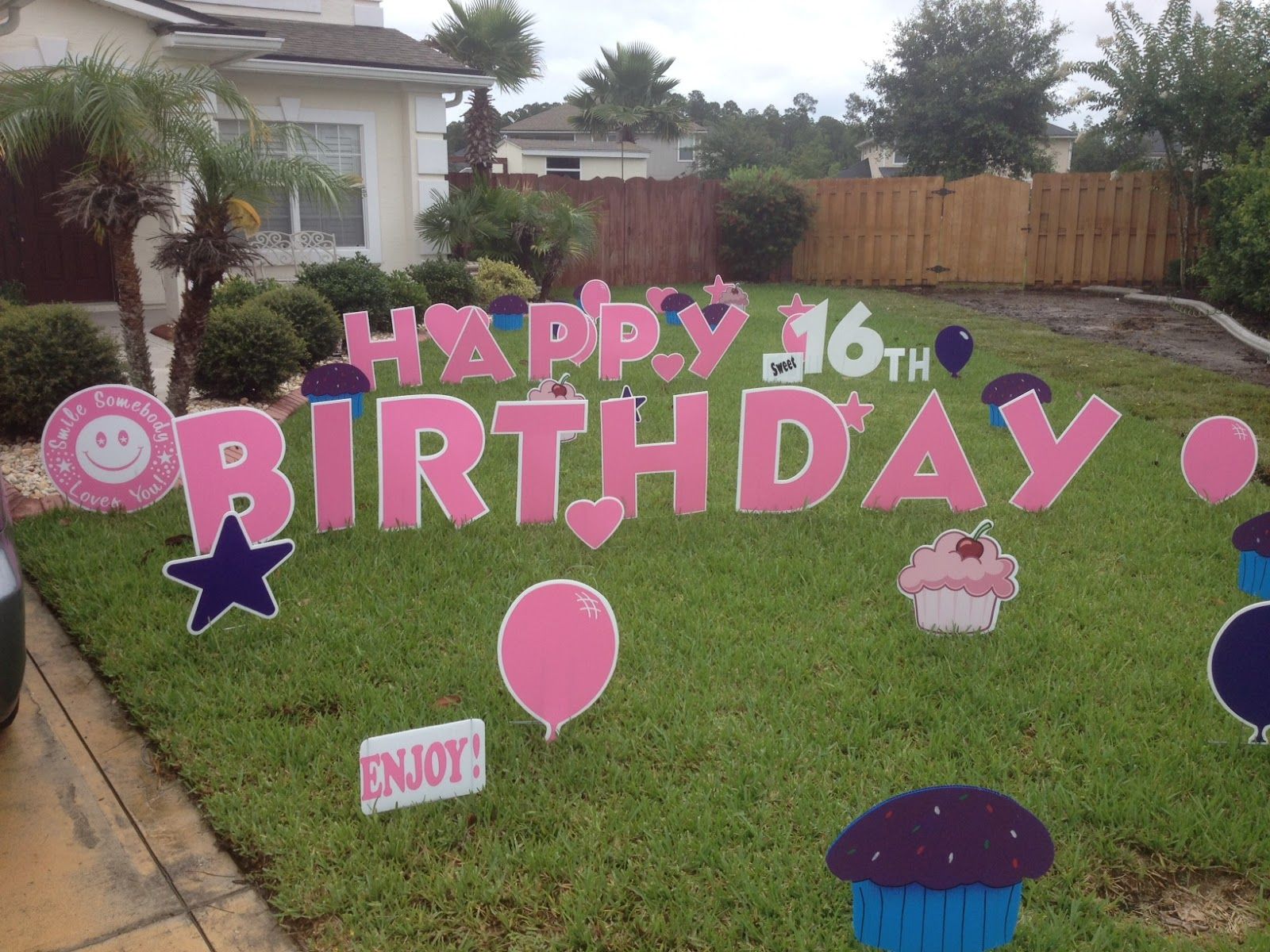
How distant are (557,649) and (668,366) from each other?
570 centimetres

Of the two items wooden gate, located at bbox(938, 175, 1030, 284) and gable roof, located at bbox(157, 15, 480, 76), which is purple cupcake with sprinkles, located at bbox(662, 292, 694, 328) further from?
wooden gate, located at bbox(938, 175, 1030, 284)

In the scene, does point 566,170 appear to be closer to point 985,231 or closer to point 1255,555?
point 985,231

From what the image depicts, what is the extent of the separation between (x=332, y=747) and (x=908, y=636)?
2.14 m

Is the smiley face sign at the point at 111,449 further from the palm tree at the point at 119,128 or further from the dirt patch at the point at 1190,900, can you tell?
the dirt patch at the point at 1190,900

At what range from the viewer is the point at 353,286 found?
1136 cm

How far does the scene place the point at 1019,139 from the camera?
28375mm

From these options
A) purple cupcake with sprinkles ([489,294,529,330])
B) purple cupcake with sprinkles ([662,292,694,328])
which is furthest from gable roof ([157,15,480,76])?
purple cupcake with sprinkles ([662,292,694,328])

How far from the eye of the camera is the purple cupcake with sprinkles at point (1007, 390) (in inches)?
275

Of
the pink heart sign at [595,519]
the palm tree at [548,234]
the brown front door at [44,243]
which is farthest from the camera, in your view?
the palm tree at [548,234]

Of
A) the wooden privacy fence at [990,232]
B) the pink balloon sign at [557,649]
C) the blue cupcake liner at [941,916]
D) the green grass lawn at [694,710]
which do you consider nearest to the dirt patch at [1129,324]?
the wooden privacy fence at [990,232]

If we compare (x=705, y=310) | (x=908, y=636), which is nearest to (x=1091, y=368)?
(x=705, y=310)

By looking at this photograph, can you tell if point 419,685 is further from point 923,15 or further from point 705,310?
point 923,15

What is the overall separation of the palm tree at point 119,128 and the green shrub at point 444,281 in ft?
20.2

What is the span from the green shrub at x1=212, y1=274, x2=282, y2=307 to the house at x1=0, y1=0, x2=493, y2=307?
4.50 ft
